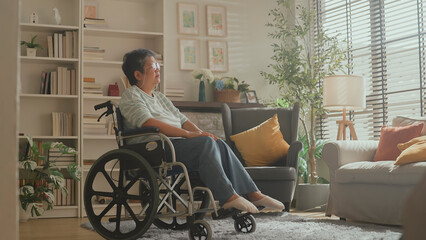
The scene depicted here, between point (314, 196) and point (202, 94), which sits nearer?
point (314, 196)

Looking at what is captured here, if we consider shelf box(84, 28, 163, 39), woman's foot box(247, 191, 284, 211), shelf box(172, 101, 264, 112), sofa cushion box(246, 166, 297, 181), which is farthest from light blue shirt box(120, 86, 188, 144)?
shelf box(84, 28, 163, 39)

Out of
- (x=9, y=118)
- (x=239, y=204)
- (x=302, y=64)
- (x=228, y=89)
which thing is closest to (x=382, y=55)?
(x=302, y=64)

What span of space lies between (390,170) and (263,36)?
3051mm

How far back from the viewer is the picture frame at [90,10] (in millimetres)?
5551

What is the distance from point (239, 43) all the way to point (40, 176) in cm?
257

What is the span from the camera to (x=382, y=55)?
5.53 metres

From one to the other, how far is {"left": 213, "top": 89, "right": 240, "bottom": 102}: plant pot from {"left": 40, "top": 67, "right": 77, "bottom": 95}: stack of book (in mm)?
1377

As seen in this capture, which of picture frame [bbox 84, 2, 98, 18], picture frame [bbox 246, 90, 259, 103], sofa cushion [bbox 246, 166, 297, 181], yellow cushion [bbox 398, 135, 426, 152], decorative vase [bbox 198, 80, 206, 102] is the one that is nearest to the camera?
yellow cushion [bbox 398, 135, 426, 152]

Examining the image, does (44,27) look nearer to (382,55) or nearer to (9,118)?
(382,55)

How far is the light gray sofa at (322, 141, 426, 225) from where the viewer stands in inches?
141

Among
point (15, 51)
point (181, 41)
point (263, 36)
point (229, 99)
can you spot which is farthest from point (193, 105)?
point (15, 51)

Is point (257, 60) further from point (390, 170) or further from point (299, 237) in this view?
point (299, 237)

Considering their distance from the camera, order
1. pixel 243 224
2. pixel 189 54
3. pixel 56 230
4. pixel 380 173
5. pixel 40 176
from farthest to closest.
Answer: pixel 189 54 → pixel 40 176 → pixel 56 230 → pixel 380 173 → pixel 243 224

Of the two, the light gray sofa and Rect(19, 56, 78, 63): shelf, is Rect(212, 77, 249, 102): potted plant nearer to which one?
Rect(19, 56, 78, 63): shelf
